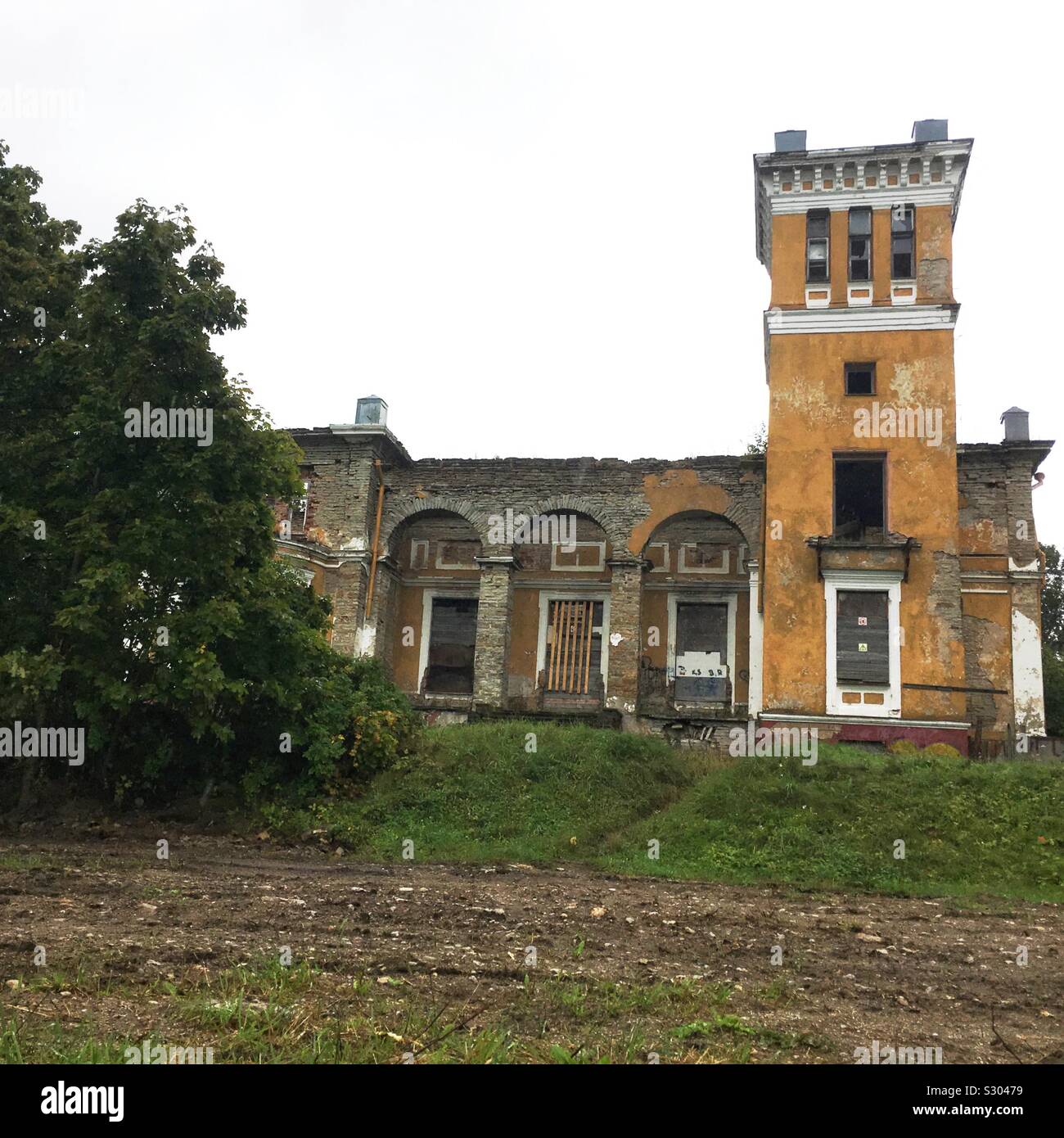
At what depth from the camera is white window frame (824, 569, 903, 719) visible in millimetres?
19484

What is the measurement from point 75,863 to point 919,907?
9.50m

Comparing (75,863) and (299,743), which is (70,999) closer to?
(75,863)

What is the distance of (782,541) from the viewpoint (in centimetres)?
2067

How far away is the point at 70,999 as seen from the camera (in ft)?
17.9

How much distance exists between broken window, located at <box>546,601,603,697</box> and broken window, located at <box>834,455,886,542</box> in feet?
21.7

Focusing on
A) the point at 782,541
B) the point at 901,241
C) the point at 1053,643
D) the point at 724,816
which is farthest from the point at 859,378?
the point at 1053,643

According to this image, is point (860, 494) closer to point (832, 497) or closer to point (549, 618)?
point (832, 497)

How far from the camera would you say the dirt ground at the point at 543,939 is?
19.2 feet

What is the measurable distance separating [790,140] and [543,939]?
20.7 meters

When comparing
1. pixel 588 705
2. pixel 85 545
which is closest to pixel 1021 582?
pixel 588 705

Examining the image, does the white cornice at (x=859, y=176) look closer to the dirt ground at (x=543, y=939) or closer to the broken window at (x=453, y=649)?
the broken window at (x=453, y=649)

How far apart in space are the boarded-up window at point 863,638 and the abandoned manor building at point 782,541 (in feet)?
0.15

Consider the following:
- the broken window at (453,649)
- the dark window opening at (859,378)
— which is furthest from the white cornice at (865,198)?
the broken window at (453,649)
